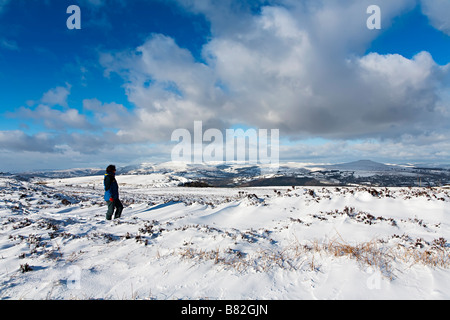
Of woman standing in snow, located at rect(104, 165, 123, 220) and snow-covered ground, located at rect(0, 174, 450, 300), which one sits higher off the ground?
woman standing in snow, located at rect(104, 165, 123, 220)

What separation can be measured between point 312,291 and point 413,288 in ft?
4.86

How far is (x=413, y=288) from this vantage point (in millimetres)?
3289

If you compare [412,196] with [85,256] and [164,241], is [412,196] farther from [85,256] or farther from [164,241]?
[85,256]

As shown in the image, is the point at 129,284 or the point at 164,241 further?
the point at 164,241

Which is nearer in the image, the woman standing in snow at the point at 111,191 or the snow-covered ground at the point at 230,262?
the snow-covered ground at the point at 230,262

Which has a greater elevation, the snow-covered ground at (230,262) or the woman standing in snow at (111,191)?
the woman standing in snow at (111,191)

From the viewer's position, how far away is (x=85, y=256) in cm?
475

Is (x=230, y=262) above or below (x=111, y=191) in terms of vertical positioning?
below

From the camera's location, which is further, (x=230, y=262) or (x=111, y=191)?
(x=111, y=191)

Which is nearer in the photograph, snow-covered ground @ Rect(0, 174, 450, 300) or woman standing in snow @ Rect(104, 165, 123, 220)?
snow-covered ground @ Rect(0, 174, 450, 300)
